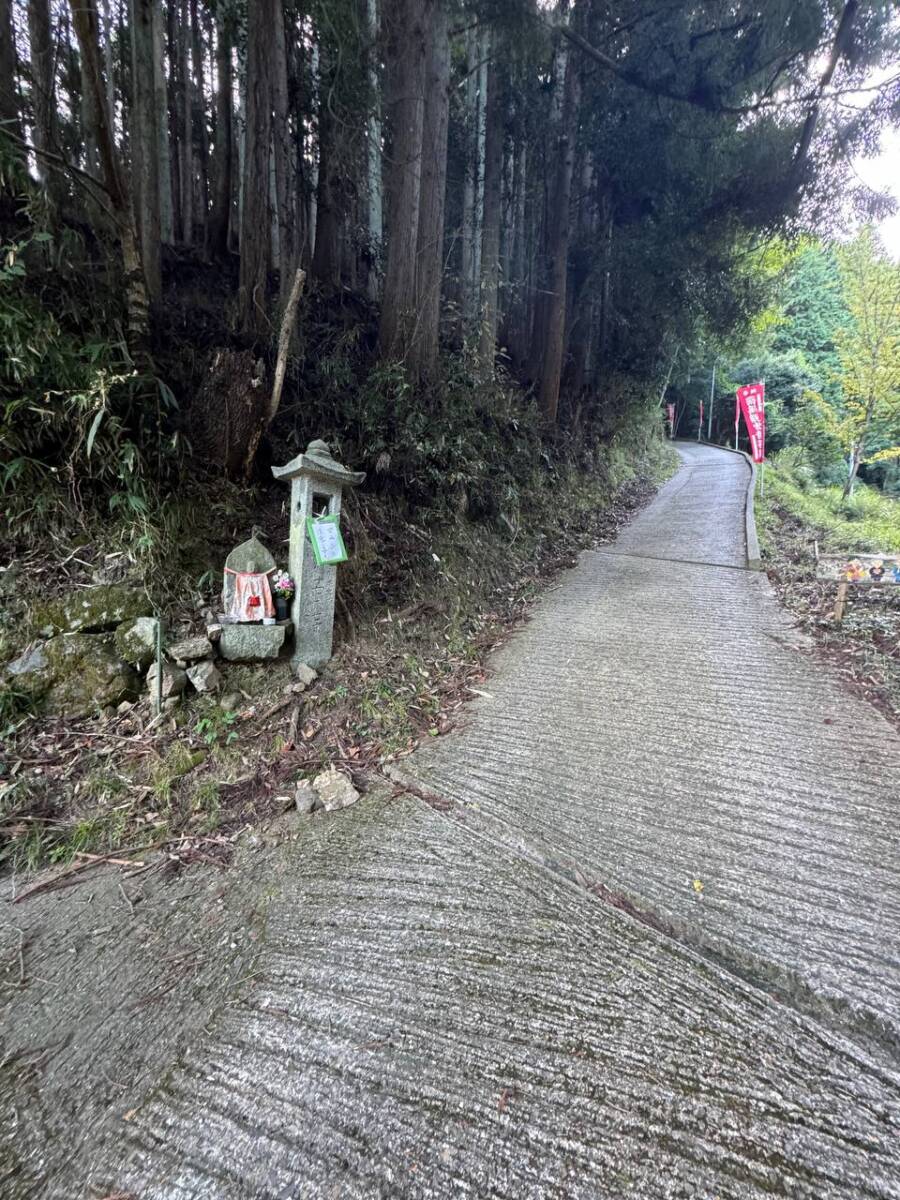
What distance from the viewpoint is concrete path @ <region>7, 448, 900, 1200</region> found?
3.79ft

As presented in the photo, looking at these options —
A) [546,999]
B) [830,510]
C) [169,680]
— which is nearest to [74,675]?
[169,680]

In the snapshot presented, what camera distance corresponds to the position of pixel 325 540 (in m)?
3.10

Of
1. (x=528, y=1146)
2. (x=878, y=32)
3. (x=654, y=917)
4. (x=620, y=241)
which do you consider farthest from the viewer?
(x=620, y=241)

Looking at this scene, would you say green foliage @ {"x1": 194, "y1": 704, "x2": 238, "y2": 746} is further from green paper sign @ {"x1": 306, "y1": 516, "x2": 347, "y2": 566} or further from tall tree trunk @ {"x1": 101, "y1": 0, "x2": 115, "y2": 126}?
tall tree trunk @ {"x1": 101, "y1": 0, "x2": 115, "y2": 126}

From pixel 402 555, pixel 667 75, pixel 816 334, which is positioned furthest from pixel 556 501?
pixel 816 334

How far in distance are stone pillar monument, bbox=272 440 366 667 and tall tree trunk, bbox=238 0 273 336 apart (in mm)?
1797

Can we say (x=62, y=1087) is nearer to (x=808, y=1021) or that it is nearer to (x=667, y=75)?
(x=808, y=1021)

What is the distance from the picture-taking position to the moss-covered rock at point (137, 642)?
2777 mm

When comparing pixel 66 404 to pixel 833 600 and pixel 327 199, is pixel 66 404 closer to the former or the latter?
pixel 327 199

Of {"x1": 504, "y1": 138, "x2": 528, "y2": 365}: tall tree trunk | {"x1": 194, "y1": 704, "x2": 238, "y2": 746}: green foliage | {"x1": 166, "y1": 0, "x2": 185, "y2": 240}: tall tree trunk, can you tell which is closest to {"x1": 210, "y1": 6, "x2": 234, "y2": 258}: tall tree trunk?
{"x1": 166, "y1": 0, "x2": 185, "y2": 240}: tall tree trunk

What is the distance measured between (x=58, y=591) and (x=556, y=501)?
6.10 metres

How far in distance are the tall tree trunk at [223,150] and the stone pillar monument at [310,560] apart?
3.97m

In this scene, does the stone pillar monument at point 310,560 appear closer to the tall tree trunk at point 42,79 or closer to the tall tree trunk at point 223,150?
the tall tree trunk at point 42,79

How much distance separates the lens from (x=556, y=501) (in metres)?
7.53
